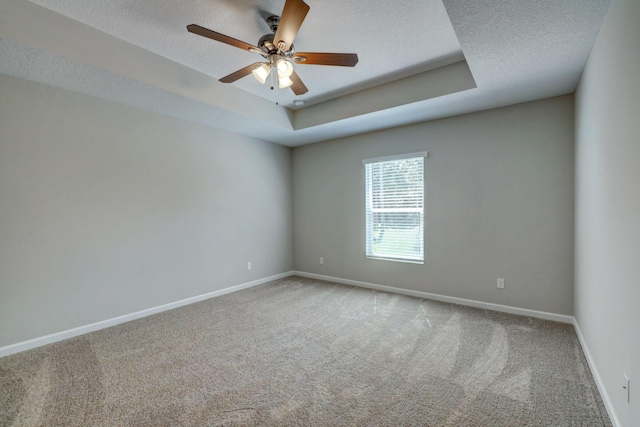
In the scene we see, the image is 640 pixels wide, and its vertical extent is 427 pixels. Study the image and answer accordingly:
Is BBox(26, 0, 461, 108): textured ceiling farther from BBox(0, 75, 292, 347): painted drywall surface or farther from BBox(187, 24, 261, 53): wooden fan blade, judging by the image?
BBox(0, 75, 292, 347): painted drywall surface

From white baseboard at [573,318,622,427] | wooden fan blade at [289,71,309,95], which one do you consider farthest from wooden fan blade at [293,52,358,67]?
white baseboard at [573,318,622,427]

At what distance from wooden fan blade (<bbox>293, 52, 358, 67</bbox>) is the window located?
2.17 m

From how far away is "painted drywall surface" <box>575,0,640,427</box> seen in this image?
1.41 metres

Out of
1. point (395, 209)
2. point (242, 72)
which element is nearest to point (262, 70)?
point (242, 72)

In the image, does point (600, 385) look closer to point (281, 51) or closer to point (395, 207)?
point (395, 207)

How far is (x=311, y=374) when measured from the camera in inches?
88.5

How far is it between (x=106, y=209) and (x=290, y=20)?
2837 millimetres

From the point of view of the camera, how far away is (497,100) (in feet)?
10.7

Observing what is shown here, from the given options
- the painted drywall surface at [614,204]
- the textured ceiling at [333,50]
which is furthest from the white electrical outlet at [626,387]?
the textured ceiling at [333,50]

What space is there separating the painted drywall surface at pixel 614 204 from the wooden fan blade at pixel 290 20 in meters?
1.68

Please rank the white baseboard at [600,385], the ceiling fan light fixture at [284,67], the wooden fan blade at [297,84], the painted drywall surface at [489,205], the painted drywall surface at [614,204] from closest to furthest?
the painted drywall surface at [614,204], the white baseboard at [600,385], the ceiling fan light fixture at [284,67], the wooden fan blade at [297,84], the painted drywall surface at [489,205]

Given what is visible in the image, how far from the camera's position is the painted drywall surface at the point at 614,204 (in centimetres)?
141

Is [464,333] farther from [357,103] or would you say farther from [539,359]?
[357,103]

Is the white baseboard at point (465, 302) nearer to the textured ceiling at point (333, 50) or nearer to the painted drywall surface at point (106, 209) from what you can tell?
the painted drywall surface at point (106, 209)
